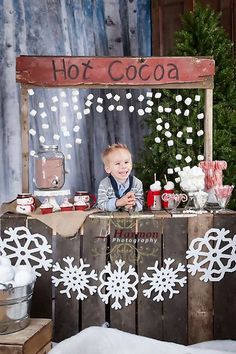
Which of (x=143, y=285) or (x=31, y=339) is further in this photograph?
(x=143, y=285)

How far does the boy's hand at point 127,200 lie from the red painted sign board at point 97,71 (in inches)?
25.6

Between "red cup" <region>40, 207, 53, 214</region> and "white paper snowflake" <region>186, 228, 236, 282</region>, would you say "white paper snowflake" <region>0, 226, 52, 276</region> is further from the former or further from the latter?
"white paper snowflake" <region>186, 228, 236, 282</region>

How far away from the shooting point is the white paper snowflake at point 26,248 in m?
2.76

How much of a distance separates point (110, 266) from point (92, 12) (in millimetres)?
2387

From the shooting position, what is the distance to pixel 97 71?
2.99 m

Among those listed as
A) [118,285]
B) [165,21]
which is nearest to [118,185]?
[118,285]

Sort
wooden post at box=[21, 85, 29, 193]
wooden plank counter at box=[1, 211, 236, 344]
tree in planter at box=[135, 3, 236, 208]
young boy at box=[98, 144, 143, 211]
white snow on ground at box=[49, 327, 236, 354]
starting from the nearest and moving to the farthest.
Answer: white snow on ground at box=[49, 327, 236, 354] → wooden plank counter at box=[1, 211, 236, 344] → young boy at box=[98, 144, 143, 211] → wooden post at box=[21, 85, 29, 193] → tree in planter at box=[135, 3, 236, 208]

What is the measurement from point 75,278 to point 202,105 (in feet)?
4.85

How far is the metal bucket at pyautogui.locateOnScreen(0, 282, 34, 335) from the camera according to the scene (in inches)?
93.2

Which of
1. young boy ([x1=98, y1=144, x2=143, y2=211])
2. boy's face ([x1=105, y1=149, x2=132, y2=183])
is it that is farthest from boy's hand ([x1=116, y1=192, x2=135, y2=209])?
boy's face ([x1=105, y1=149, x2=132, y2=183])

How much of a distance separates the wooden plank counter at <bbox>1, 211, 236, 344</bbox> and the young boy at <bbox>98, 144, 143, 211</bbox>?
108 mm

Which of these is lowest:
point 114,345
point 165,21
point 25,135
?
point 114,345

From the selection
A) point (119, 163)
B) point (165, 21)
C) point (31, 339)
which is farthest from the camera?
point (165, 21)

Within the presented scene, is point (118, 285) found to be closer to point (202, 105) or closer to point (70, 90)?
point (202, 105)
